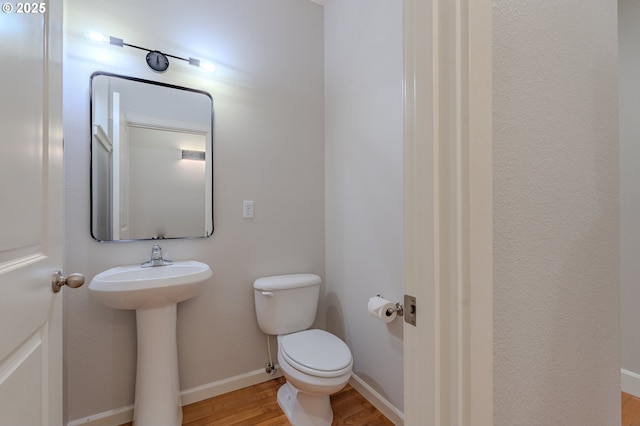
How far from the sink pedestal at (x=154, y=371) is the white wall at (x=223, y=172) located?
21cm

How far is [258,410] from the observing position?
1558 millimetres

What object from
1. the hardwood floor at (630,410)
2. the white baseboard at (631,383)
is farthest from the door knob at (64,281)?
the white baseboard at (631,383)

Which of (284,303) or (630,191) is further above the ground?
(630,191)

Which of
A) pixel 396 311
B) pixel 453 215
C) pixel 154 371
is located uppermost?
pixel 453 215

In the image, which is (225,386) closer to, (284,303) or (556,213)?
(284,303)

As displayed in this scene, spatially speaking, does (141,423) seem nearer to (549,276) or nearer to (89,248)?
(89,248)

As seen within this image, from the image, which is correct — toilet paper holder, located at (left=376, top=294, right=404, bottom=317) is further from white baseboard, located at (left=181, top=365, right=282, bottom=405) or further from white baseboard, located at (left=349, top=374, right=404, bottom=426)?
white baseboard, located at (left=181, top=365, right=282, bottom=405)

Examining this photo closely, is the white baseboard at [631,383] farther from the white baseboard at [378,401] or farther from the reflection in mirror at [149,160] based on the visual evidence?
the reflection in mirror at [149,160]

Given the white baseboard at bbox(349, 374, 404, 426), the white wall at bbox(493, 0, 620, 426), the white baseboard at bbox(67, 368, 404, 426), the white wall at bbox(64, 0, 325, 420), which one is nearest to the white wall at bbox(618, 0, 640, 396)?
the white baseboard at bbox(67, 368, 404, 426)

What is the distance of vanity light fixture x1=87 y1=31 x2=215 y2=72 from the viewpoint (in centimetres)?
139

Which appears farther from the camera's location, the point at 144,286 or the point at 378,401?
the point at 378,401

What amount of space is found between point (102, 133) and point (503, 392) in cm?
193

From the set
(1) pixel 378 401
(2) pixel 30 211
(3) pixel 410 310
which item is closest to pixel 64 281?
(2) pixel 30 211

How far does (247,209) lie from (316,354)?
3.20 ft
